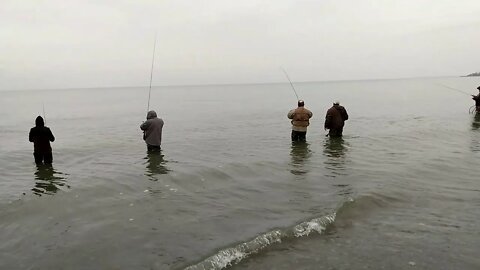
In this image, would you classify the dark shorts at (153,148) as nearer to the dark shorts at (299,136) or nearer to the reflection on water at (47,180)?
the reflection on water at (47,180)

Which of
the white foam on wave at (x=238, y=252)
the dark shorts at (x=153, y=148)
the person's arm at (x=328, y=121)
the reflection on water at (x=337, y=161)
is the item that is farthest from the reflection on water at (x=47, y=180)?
the person's arm at (x=328, y=121)

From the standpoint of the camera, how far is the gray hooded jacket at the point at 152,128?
520 inches

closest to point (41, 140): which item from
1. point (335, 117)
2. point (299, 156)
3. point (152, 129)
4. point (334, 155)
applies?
point (152, 129)

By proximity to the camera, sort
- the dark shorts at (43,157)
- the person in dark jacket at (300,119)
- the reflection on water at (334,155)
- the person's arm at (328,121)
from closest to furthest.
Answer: the reflection on water at (334,155) < the dark shorts at (43,157) < the person in dark jacket at (300,119) < the person's arm at (328,121)

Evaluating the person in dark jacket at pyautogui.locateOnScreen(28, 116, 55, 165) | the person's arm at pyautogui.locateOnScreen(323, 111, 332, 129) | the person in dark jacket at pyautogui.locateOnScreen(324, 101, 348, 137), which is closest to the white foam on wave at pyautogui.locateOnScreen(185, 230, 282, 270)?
the person in dark jacket at pyautogui.locateOnScreen(28, 116, 55, 165)

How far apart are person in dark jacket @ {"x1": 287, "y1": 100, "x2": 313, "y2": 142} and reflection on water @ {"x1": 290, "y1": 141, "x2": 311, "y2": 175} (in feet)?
1.10

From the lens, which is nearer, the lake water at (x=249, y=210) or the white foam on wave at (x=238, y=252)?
the white foam on wave at (x=238, y=252)

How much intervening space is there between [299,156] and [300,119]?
219cm

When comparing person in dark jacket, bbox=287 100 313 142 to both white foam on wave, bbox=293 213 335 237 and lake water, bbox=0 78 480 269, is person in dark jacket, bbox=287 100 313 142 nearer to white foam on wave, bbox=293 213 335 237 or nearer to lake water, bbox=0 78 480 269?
lake water, bbox=0 78 480 269

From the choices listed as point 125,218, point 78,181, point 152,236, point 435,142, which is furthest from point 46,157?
point 435,142

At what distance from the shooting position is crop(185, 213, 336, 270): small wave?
560 cm

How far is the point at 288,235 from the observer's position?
21.4 feet

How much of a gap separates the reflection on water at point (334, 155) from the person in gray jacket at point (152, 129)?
584 cm

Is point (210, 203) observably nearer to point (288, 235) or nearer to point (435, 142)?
point (288, 235)
